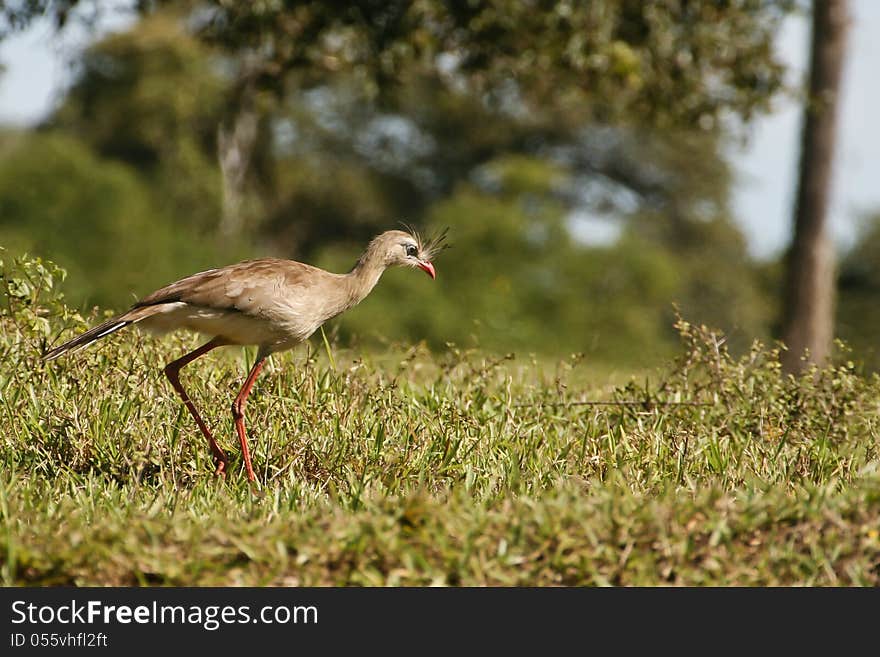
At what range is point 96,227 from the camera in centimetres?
1675

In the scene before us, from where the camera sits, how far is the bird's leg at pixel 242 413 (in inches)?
179

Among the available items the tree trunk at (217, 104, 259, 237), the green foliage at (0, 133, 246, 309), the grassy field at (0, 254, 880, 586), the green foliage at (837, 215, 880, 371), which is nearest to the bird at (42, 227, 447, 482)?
the grassy field at (0, 254, 880, 586)

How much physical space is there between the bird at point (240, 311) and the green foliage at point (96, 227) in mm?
8890

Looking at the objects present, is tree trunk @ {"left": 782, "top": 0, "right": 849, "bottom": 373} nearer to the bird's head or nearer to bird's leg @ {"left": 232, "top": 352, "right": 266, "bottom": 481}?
the bird's head

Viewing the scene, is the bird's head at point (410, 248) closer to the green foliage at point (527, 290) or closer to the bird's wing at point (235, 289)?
the bird's wing at point (235, 289)

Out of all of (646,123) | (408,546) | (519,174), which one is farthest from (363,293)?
(519,174)

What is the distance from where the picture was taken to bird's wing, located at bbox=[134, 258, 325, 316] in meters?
4.57

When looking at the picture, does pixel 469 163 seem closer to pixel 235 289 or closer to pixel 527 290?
pixel 527 290

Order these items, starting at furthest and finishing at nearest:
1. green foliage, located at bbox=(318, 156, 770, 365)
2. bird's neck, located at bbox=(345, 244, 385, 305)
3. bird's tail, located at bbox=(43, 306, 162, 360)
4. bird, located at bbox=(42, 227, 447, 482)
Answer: green foliage, located at bbox=(318, 156, 770, 365) < bird's neck, located at bbox=(345, 244, 385, 305) < bird, located at bbox=(42, 227, 447, 482) < bird's tail, located at bbox=(43, 306, 162, 360)

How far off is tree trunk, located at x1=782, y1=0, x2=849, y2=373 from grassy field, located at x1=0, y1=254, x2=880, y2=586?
5.36 meters

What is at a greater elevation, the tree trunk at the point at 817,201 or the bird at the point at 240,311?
the tree trunk at the point at 817,201

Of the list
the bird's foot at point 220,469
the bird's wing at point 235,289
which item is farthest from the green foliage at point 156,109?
the bird's foot at point 220,469
